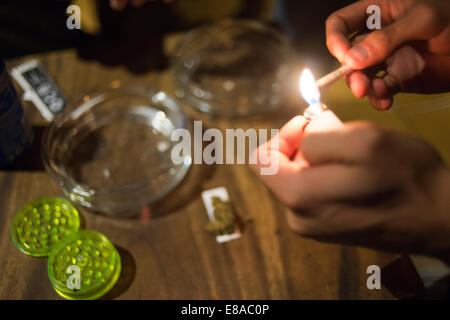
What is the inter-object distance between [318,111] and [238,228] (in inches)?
15.1

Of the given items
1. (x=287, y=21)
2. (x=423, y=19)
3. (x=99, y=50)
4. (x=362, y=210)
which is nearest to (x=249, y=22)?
(x=287, y=21)

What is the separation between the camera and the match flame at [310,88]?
0.63 m

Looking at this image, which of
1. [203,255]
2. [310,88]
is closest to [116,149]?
[203,255]

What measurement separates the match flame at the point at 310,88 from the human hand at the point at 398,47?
7cm

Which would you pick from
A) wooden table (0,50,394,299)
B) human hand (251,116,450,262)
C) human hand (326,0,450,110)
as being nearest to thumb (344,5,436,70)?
human hand (326,0,450,110)

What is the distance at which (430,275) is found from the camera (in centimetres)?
81

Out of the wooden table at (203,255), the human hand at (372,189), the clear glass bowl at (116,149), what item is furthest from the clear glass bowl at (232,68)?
the human hand at (372,189)

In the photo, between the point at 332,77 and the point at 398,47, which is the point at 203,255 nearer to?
the point at 332,77

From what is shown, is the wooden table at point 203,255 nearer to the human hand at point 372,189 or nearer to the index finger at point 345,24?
the human hand at point 372,189

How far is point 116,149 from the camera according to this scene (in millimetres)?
1009

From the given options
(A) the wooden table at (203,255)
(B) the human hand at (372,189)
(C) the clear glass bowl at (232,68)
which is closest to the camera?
(B) the human hand at (372,189)

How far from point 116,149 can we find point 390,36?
0.70 metres

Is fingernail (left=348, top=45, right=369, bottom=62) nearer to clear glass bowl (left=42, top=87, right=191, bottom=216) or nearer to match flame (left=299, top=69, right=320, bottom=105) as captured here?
match flame (left=299, top=69, right=320, bottom=105)

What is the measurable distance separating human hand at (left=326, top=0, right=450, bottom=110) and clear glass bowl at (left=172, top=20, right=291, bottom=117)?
37 cm
